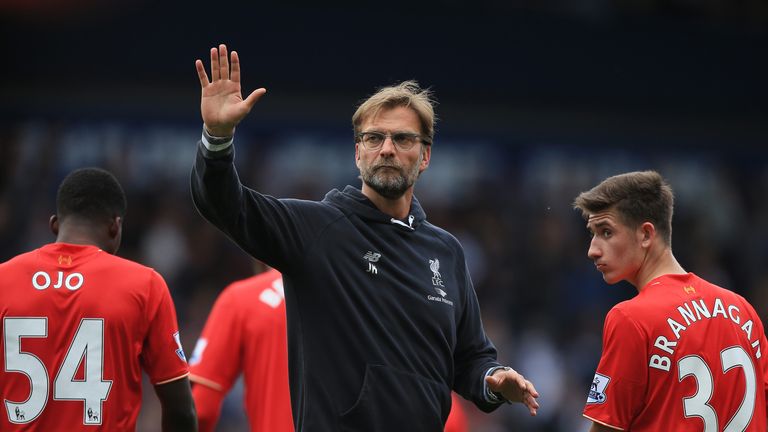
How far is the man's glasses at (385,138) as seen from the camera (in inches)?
203

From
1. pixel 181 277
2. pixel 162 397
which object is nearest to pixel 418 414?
pixel 162 397

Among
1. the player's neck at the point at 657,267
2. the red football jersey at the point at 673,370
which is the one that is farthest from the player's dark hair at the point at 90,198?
the player's neck at the point at 657,267

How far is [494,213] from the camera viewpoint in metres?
14.4

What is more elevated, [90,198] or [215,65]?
[215,65]

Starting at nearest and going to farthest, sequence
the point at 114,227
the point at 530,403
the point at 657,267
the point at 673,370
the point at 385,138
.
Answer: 1. the point at 530,403
2. the point at 673,370
3. the point at 385,138
4. the point at 657,267
5. the point at 114,227

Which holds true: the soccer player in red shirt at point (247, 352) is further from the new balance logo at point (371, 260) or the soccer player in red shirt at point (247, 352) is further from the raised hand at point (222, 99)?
the raised hand at point (222, 99)

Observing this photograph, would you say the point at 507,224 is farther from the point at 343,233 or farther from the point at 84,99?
the point at 343,233

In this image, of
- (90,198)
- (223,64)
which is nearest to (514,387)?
(223,64)

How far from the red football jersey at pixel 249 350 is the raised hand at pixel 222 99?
1846mm

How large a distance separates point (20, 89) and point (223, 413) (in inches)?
172

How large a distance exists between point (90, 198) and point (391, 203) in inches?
54.4

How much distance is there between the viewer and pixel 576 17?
47.8 ft

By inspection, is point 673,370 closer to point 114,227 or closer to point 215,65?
point 215,65

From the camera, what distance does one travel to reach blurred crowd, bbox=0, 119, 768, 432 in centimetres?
Result: 1221
